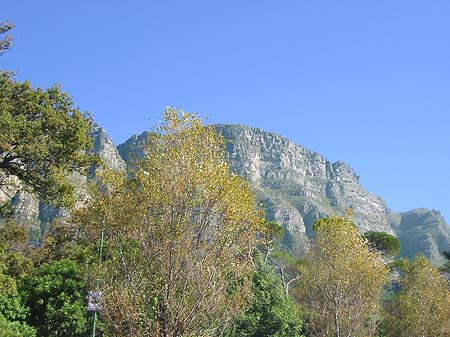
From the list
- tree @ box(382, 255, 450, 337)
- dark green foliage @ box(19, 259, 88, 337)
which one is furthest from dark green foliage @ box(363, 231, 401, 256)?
dark green foliage @ box(19, 259, 88, 337)

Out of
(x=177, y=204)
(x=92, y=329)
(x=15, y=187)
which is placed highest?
(x=15, y=187)

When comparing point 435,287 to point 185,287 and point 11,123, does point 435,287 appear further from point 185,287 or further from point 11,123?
point 11,123

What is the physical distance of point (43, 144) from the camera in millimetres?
23062

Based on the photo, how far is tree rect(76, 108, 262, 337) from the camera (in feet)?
58.1

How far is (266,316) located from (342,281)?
4.92 metres

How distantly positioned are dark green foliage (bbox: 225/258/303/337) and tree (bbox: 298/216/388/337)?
214 cm

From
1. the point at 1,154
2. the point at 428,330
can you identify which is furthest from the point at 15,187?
the point at 428,330

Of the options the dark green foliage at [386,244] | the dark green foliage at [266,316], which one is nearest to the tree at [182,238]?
the dark green foliage at [266,316]

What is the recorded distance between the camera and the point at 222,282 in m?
18.2

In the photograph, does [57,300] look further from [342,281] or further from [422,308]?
[422,308]

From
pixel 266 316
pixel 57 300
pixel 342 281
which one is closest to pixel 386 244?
pixel 342 281

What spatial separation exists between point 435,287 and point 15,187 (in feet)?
95.8

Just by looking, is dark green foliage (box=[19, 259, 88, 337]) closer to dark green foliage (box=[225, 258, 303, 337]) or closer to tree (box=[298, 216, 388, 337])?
dark green foliage (box=[225, 258, 303, 337])

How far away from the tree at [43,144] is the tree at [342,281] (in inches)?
600
